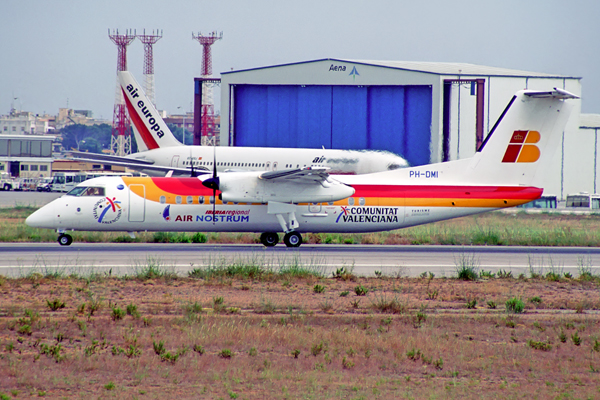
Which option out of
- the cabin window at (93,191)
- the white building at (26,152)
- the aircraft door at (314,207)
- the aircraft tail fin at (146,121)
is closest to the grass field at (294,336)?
the aircraft door at (314,207)

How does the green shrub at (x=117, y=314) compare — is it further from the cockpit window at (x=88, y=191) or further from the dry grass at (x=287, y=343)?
the cockpit window at (x=88, y=191)

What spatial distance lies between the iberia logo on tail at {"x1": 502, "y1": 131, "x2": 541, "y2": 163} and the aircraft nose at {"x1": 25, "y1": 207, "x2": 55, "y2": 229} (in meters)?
17.4

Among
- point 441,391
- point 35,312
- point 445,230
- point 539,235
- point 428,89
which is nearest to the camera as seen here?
point 441,391

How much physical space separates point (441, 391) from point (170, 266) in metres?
11.7

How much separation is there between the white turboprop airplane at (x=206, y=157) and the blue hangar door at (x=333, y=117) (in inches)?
413

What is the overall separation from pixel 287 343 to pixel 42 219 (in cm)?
1515

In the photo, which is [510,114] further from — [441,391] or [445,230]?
[441,391]

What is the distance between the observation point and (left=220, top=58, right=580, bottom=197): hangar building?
49750 millimetres

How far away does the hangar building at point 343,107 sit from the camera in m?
49.8

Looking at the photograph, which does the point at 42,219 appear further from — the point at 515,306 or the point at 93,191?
the point at 515,306

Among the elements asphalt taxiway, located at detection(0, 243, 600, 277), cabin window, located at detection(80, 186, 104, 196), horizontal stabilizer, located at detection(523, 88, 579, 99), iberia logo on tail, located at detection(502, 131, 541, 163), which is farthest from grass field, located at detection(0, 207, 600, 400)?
horizontal stabilizer, located at detection(523, 88, 579, 99)

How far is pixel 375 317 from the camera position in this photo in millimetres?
12469

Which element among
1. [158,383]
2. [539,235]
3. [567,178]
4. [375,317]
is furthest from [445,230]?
[567,178]

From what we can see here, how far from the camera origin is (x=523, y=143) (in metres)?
24.8
